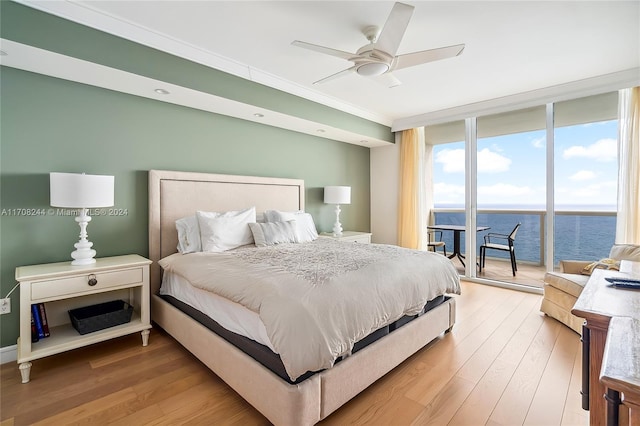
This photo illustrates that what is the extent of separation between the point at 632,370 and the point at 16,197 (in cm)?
356

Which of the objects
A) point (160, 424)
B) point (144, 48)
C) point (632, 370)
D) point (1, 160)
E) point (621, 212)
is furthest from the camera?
point (621, 212)

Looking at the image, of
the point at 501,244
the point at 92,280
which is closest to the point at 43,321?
the point at 92,280

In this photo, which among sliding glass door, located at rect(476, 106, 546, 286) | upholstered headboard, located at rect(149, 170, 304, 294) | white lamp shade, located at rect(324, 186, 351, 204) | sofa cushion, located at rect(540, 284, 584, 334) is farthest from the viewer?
white lamp shade, located at rect(324, 186, 351, 204)

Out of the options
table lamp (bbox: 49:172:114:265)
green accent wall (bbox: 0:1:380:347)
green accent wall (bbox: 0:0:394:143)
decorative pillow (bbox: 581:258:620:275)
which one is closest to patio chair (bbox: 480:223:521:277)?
decorative pillow (bbox: 581:258:620:275)

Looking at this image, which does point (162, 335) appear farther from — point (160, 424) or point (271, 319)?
point (271, 319)

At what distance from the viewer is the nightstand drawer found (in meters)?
2.09

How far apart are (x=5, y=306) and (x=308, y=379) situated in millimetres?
2508

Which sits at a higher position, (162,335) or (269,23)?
(269,23)

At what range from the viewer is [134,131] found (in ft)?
9.49

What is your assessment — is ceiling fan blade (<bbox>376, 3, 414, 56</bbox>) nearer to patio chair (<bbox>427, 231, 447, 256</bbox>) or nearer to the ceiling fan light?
the ceiling fan light

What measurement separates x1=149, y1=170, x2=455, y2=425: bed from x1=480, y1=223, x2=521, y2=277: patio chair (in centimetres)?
230

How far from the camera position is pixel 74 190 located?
2.20m

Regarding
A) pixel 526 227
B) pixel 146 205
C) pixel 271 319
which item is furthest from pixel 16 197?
A: pixel 526 227

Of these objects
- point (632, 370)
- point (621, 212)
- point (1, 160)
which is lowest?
point (632, 370)
